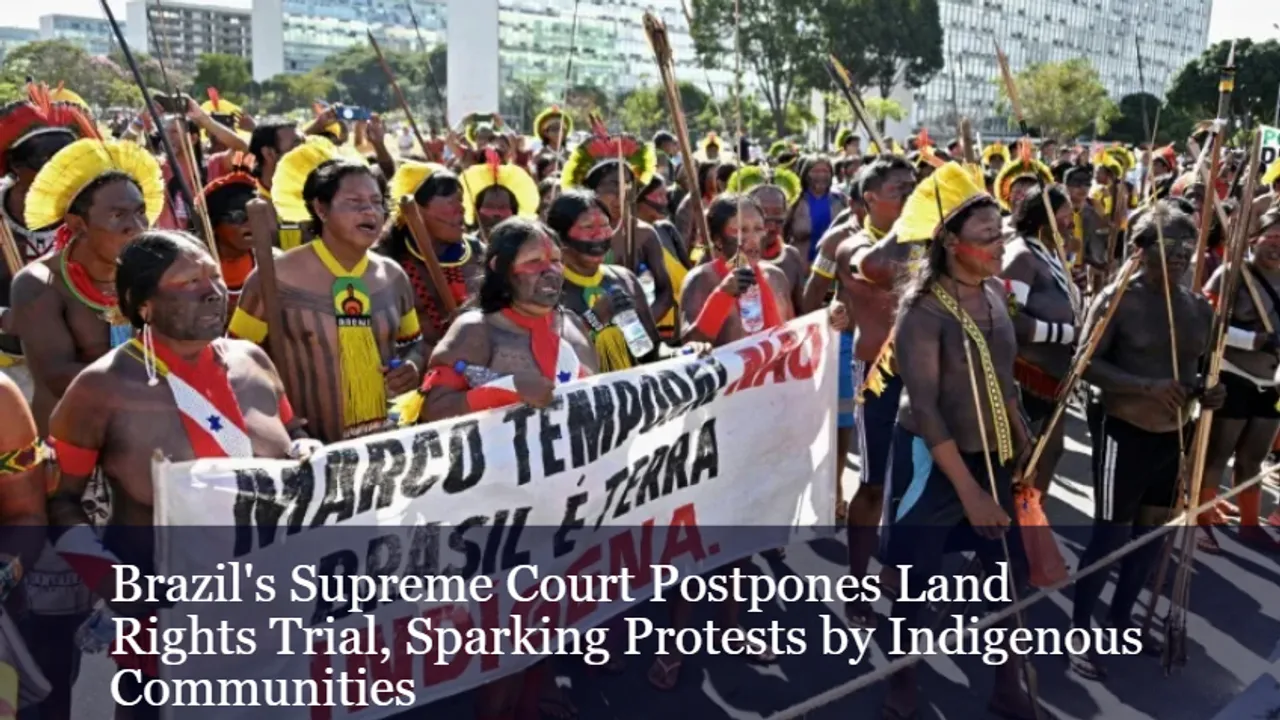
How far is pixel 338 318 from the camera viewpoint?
13.4 ft

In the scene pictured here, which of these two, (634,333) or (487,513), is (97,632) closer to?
(487,513)

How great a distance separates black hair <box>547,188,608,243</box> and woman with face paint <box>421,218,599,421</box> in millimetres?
726

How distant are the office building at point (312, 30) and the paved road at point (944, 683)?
139 metres

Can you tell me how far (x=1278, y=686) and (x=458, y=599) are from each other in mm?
2556

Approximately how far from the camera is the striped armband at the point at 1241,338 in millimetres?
5867

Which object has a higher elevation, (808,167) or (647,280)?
(808,167)

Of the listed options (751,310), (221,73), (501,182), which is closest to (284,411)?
(751,310)

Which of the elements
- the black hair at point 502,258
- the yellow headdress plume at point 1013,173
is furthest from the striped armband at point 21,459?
the yellow headdress plume at point 1013,173

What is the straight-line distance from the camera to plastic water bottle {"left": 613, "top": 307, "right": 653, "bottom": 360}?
14.6 feet

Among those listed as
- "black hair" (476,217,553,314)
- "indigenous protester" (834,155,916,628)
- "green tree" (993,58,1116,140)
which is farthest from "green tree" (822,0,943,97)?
"black hair" (476,217,553,314)

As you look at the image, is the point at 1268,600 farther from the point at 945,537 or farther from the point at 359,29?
the point at 359,29

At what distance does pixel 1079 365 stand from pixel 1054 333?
1219 millimetres

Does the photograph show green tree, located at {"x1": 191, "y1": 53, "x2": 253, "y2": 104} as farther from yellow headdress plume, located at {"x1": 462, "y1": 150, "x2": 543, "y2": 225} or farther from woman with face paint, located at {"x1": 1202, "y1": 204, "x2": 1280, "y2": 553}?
woman with face paint, located at {"x1": 1202, "y1": 204, "x2": 1280, "y2": 553}

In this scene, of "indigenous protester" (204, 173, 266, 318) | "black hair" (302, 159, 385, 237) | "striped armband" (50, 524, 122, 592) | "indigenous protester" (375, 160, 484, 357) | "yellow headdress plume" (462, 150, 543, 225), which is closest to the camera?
"striped armband" (50, 524, 122, 592)
